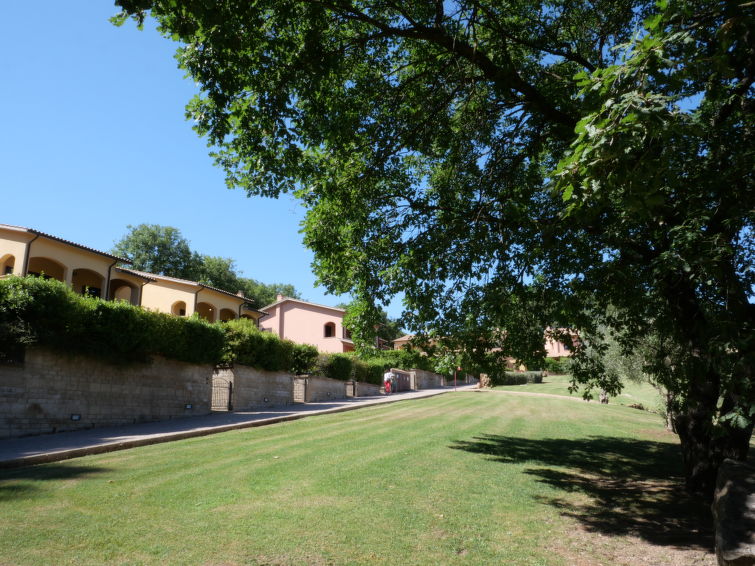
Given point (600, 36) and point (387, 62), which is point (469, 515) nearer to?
point (387, 62)

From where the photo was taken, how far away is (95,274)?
26453 millimetres

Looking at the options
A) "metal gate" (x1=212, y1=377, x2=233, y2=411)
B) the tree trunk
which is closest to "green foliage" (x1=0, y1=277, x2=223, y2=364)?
"metal gate" (x1=212, y1=377, x2=233, y2=411)

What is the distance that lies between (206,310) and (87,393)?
23.3m

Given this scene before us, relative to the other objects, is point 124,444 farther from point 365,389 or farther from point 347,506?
point 365,389

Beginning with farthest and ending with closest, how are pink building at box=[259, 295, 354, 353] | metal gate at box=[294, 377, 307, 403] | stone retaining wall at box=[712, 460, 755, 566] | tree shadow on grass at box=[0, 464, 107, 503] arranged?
pink building at box=[259, 295, 354, 353] → metal gate at box=[294, 377, 307, 403] → tree shadow on grass at box=[0, 464, 107, 503] → stone retaining wall at box=[712, 460, 755, 566]

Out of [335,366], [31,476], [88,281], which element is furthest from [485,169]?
[88,281]

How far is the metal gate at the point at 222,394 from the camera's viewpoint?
1909 centimetres

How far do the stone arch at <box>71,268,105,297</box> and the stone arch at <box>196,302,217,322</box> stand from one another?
26.9 feet

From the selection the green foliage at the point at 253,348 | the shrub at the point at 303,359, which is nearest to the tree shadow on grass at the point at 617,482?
the green foliage at the point at 253,348

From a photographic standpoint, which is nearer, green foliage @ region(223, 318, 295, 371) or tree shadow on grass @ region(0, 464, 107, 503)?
tree shadow on grass @ region(0, 464, 107, 503)

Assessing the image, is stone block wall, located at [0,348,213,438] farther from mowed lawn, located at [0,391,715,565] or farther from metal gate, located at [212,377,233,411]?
mowed lawn, located at [0,391,715,565]

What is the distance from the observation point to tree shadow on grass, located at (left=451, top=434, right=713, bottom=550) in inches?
271

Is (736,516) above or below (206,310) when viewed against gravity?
below

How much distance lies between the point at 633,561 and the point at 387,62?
30.3ft
